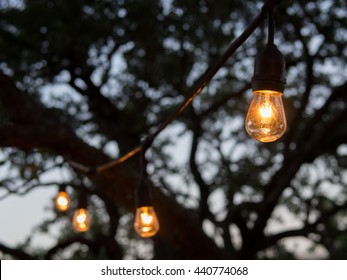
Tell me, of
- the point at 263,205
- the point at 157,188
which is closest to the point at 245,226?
the point at 263,205

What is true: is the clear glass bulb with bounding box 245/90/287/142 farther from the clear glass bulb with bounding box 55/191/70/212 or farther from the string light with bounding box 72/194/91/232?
the clear glass bulb with bounding box 55/191/70/212

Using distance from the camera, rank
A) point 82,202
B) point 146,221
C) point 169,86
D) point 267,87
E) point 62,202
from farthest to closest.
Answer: point 169,86 < point 62,202 < point 82,202 < point 146,221 < point 267,87

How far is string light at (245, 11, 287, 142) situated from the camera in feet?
7.30

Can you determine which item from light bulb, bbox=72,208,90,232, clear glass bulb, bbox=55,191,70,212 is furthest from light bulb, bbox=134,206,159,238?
clear glass bulb, bbox=55,191,70,212

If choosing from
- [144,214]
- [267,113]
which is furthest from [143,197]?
[267,113]

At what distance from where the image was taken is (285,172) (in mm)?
8617

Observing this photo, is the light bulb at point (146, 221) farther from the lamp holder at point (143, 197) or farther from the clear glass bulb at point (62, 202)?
the clear glass bulb at point (62, 202)

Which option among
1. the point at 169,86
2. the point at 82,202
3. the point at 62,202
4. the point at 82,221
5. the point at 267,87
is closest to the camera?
the point at 267,87

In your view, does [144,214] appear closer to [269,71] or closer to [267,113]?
[267,113]

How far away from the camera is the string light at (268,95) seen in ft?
7.30

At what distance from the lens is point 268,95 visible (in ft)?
7.56

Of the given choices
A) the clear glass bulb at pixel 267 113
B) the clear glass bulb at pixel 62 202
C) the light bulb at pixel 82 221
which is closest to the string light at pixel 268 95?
the clear glass bulb at pixel 267 113

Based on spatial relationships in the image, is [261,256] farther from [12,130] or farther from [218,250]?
[12,130]

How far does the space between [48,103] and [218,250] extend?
436 cm
